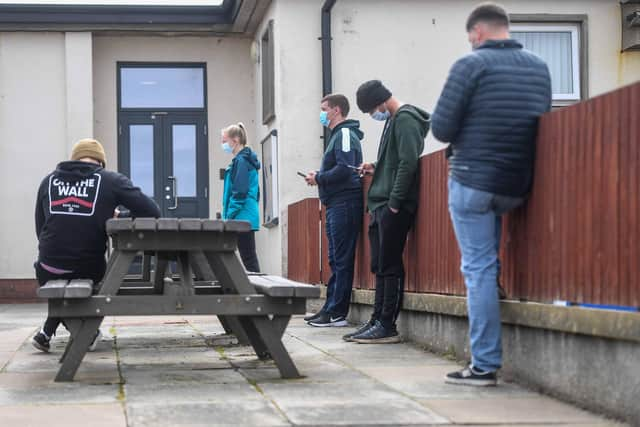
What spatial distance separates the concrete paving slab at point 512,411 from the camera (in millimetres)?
4312

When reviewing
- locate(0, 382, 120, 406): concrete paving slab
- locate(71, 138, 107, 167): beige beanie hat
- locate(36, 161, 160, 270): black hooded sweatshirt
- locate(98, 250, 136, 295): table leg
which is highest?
locate(71, 138, 107, 167): beige beanie hat

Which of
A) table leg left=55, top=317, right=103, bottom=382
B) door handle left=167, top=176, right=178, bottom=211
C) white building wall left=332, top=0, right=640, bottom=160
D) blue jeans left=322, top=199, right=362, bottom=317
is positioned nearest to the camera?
table leg left=55, top=317, right=103, bottom=382

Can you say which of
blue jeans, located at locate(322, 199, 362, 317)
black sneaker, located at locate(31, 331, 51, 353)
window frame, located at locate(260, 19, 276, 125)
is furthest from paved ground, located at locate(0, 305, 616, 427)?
window frame, located at locate(260, 19, 276, 125)

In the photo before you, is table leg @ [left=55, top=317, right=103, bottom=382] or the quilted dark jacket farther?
table leg @ [left=55, top=317, right=103, bottom=382]

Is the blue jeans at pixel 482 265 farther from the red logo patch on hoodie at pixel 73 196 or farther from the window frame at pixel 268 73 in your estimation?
the window frame at pixel 268 73

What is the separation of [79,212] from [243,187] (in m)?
3.39

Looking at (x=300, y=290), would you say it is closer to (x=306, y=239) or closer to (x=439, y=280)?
(x=439, y=280)

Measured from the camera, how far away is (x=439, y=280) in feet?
22.8

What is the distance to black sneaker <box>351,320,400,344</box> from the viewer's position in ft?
24.6

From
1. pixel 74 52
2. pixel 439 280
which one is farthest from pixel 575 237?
pixel 74 52

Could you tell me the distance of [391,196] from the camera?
705 centimetres

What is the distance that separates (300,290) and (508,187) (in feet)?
4.01

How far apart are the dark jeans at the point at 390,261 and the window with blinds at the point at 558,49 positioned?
7.63 meters

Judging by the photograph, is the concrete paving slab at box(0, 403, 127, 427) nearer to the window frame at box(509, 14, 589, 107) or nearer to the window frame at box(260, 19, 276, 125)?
the window frame at box(260, 19, 276, 125)
